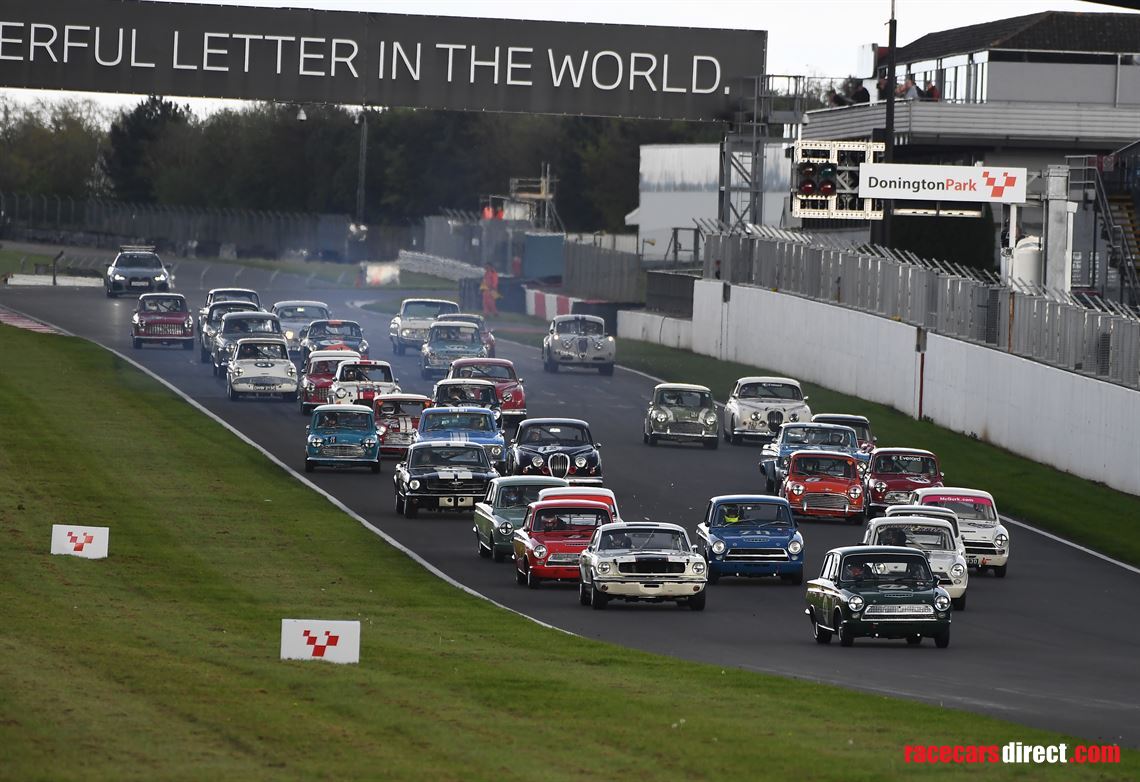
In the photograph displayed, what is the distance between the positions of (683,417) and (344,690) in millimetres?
29091

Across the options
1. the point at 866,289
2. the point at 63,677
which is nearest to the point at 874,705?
the point at 63,677

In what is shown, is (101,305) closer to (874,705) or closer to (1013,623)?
(1013,623)

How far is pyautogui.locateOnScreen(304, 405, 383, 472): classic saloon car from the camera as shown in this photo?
42250 millimetres

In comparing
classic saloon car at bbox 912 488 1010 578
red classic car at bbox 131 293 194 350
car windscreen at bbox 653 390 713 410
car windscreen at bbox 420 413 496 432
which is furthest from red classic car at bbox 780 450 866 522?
red classic car at bbox 131 293 194 350

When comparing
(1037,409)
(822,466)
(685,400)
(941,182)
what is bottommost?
(822,466)

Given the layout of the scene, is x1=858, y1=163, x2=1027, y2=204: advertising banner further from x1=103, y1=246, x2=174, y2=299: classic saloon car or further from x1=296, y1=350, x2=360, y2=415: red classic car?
x1=103, y1=246, x2=174, y2=299: classic saloon car

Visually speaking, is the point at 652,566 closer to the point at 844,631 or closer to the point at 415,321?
the point at 844,631

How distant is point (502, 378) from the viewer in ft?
164

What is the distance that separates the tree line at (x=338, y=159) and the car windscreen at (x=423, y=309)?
74151 millimetres

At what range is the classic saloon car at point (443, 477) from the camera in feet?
122

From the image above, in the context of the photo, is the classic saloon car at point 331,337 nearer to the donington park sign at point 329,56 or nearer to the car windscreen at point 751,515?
the donington park sign at point 329,56

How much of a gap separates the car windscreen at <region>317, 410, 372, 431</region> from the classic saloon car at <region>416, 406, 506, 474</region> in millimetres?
1077

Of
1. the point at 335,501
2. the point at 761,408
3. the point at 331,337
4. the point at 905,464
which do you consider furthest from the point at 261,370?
the point at 905,464

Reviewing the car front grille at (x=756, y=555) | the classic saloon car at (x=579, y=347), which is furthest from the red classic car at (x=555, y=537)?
the classic saloon car at (x=579, y=347)
